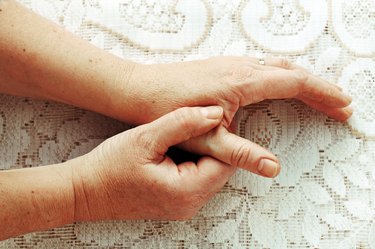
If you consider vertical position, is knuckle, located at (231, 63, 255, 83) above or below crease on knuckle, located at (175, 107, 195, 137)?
above

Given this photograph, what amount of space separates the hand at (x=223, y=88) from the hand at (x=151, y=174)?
25mm

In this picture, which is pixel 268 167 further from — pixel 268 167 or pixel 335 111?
pixel 335 111

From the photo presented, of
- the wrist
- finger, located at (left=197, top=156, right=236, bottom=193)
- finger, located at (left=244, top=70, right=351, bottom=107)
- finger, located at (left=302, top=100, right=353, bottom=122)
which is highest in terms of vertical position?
finger, located at (left=244, top=70, right=351, bottom=107)

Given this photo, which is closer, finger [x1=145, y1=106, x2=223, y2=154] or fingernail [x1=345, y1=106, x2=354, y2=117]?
finger [x1=145, y1=106, x2=223, y2=154]

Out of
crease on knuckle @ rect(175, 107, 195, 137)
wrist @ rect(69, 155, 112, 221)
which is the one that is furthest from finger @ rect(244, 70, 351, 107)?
wrist @ rect(69, 155, 112, 221)

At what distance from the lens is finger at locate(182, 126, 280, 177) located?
0.80 m

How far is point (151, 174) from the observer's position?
817 millimetres

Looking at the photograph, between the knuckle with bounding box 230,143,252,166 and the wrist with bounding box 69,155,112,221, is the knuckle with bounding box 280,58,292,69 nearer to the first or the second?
the knuckle with bounding box 230,143,252,166

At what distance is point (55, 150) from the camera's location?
0.95 metres

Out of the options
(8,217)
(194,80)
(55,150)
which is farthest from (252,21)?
(8,217)

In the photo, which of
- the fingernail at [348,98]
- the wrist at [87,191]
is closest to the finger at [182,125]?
the wrist at [87,191]

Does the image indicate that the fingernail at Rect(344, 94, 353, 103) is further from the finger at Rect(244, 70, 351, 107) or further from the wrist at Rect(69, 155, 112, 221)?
the wrist at Rect(69, 155, 112, 221)

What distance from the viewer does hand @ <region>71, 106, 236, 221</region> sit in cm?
81

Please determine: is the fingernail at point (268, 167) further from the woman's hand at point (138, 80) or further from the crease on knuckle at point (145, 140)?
the crease on knuckle at point (145, 140)
